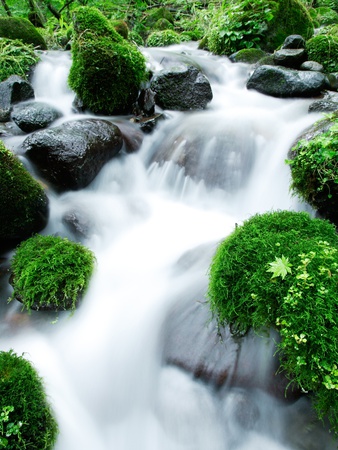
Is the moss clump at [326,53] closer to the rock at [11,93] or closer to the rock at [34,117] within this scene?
the rock at [34,117]

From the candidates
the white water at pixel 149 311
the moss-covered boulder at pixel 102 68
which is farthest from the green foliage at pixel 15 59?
the white water at pixel 149 311

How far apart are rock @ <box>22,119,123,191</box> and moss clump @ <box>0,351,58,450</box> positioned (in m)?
2.68

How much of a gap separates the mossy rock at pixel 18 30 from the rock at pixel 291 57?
584 centimetres

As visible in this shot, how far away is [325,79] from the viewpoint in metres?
6.12

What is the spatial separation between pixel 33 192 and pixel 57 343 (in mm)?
1757

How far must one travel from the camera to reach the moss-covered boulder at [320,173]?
2.97 m

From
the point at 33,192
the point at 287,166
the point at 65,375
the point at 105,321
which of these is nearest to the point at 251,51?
the point at 287,166

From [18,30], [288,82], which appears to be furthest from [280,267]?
[18,30]

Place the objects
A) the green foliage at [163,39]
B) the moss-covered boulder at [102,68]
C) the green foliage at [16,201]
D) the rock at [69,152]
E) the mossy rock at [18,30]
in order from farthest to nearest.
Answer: the green foliage at [163,39] → the mossy rock at [18,30] → the moss-covered boulder at [102,68] → the rock at [69,152] → the green foliage at [16,201]

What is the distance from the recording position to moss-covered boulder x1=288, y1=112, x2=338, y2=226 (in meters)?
2.97

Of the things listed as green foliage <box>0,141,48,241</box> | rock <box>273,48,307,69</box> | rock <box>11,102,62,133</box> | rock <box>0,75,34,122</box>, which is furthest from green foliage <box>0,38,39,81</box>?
rock <box>273,48,307,69</box>

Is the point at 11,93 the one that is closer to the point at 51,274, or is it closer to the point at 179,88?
the point at 179,88

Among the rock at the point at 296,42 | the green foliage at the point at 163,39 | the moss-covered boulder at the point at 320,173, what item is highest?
the rock at the point at 296,42

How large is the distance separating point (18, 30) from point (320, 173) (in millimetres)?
8585
